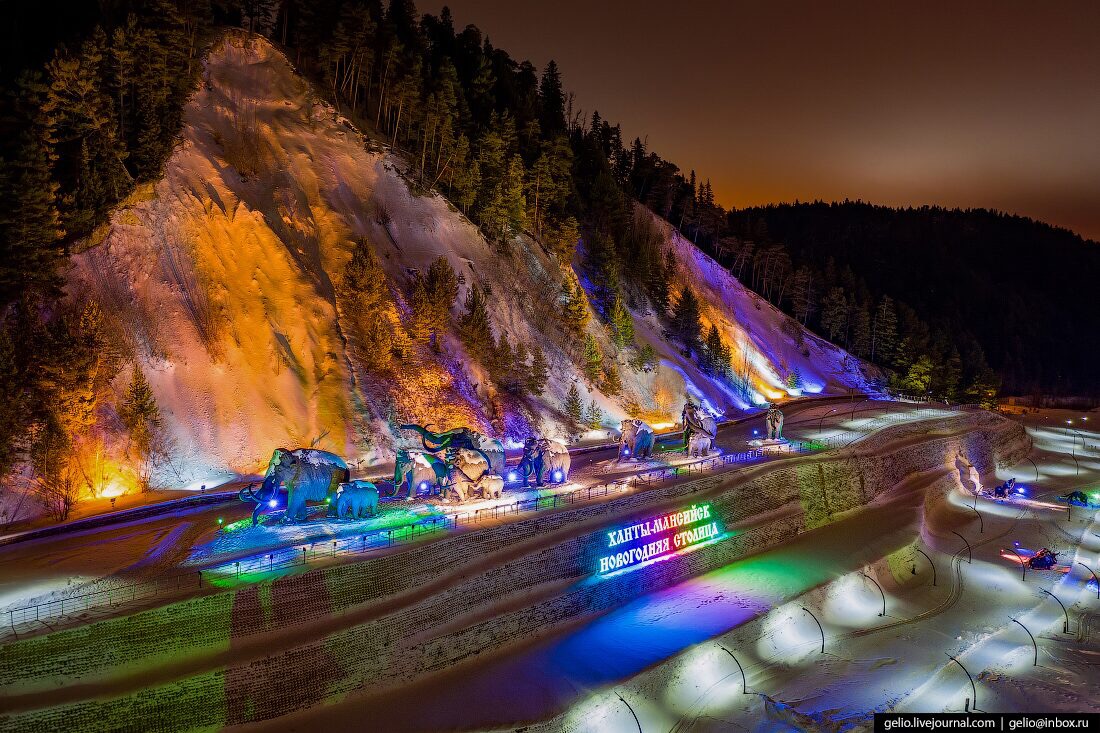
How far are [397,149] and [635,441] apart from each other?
32.1m

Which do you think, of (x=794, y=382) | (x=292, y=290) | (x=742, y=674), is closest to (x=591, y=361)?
(x=292, y=290)

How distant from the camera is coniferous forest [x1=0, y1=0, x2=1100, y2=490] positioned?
2620 cm

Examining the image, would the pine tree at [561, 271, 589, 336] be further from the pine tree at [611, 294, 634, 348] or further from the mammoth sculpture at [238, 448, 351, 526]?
the mammoth sculpture at [238, 448, 351, 526]

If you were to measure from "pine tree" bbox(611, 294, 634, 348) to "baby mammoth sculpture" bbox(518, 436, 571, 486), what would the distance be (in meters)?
26.2

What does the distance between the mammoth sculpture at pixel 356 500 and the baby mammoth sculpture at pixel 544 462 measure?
777cm

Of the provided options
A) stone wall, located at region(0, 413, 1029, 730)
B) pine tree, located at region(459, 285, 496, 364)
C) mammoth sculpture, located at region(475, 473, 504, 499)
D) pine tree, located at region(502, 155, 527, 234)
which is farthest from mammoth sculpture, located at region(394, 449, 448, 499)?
pine tree, located at region(502, 155, 527, 234)

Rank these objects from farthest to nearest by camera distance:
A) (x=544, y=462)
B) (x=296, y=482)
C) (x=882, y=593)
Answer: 1. (x=544, y=462)
2. (x=882, y=593)
3. (x=296, y=482)

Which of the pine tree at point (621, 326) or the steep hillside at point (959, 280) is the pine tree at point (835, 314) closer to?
the steep hillside at point (959, 280)

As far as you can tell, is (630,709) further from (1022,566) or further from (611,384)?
(611,384)

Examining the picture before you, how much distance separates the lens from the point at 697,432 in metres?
35.5

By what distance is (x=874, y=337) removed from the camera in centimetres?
8538

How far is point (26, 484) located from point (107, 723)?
14047 mm

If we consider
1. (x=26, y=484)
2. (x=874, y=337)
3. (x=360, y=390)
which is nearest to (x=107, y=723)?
(x=26, y=484)

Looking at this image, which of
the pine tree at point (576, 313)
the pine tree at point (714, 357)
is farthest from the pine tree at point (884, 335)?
the pine tree at point (576, 313)
